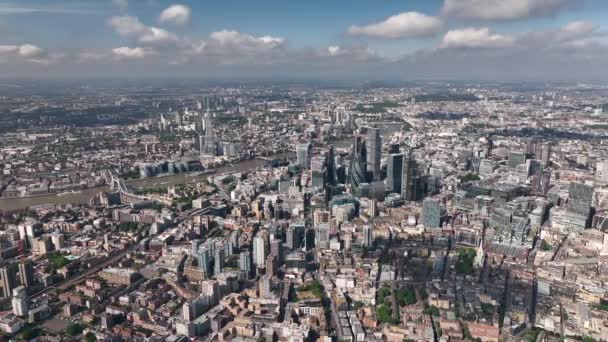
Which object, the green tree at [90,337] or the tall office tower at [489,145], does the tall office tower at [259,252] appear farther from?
the tall office tower at [489,145]

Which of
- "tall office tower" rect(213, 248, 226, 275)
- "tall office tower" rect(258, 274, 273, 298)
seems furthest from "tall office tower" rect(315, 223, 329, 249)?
"tall office tower" rect(258, 274, 273, 298)

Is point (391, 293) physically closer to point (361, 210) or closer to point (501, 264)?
point (501, 264)

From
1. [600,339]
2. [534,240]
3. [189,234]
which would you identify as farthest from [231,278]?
[534,240]

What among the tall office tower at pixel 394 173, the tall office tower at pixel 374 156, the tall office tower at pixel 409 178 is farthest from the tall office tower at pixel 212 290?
the tall office tower at pixel 374 156

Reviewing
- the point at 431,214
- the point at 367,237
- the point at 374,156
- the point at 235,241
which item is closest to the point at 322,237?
the point at 367,237

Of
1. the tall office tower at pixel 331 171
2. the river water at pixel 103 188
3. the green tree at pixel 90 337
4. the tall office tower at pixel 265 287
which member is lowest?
the green tree at pixel 90 337

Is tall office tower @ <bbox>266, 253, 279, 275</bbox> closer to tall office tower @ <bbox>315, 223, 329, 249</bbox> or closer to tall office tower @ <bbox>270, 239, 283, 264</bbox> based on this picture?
tall office tower @ <bbox>270, 239, 283, 264</bbox>
